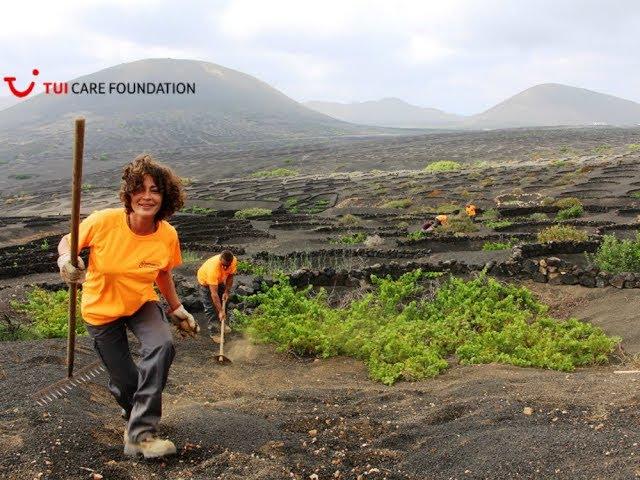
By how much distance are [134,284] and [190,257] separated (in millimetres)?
12167

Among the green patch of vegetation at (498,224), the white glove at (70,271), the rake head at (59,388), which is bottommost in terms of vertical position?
the rake head at (59,388)

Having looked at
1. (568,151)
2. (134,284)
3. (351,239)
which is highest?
(568,151)

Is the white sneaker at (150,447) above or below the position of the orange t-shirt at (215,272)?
below

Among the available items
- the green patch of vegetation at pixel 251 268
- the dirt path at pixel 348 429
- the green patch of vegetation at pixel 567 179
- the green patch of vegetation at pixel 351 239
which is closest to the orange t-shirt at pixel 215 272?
the dirt path at pixel 348 429

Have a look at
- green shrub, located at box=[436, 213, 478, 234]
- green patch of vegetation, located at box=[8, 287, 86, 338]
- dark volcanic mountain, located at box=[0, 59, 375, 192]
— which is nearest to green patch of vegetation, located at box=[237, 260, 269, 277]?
green patch of vegetation, located at box=[8, 287, 86, 338]

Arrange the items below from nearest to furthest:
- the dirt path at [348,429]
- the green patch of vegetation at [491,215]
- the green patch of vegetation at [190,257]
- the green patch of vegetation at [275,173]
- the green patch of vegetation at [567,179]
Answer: the dirt path at [348,429] < the green patch of vegetation at [190,257] < the green patch of vegetation at [491,215] < the green patch of vegetation at [567,179] < the green patch of vegetation at [275,173]


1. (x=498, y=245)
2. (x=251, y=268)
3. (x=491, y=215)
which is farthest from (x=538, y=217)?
(x=251, y=268)

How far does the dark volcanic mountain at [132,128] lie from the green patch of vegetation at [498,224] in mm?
60400

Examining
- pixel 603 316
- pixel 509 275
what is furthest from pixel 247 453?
pixel 509 275

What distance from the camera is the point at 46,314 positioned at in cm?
848

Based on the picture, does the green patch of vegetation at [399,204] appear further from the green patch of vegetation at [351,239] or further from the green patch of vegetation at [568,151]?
the green patch of vegetation at [568,151]

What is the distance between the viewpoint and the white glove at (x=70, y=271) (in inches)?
142

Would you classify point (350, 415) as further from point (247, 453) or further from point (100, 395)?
point (100, 395)

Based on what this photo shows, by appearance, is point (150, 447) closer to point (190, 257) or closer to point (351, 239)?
point (190, 257)
